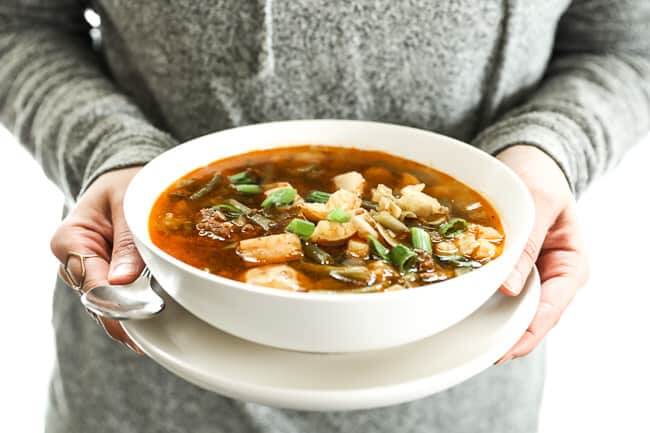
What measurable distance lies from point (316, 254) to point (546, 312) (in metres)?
0.38

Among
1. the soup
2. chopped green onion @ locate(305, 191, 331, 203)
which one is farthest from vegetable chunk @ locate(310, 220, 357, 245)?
chopped green onion @ locate(305, 191, 331, 203)

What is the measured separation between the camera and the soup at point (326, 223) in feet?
2.99

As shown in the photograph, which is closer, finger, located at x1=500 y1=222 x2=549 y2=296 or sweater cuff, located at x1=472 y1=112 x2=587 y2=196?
finger, located at x1=500 y1=222 x2=549 y2=296

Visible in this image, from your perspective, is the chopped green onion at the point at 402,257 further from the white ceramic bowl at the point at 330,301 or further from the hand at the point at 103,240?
the hand at the point at 103,240

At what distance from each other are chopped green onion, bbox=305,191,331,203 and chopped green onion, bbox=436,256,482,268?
0.71 feet

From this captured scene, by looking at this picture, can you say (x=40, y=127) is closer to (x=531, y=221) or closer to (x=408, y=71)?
(x=408, y=71)

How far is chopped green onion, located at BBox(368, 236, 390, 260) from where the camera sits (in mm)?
940

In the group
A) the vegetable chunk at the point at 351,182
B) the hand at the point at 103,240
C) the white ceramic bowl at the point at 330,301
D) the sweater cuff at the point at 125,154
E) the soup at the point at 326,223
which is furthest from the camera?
the sweater cuff at the point at 125,154

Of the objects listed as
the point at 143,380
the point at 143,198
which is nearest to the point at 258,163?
the point at 143,198

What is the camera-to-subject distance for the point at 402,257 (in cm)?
92

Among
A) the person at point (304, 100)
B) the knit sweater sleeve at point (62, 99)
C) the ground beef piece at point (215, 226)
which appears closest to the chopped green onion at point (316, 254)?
the ground beef piece at point (215, 226)

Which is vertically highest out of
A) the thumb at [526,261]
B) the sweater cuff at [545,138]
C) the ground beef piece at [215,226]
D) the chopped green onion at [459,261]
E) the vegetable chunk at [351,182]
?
the ground beef piece at [215,226]

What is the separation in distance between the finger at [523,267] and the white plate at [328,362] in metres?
0.03

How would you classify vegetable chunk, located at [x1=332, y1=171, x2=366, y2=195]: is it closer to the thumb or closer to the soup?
the soup
